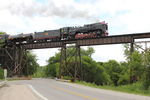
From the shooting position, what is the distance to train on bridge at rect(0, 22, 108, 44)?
36622 millimetres

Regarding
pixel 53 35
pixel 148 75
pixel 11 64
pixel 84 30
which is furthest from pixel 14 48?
pixel 148 75

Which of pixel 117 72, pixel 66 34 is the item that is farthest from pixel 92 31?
pixel 117 72

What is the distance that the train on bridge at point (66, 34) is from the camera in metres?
36.6

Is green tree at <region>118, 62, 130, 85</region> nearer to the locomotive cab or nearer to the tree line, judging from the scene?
the tree line

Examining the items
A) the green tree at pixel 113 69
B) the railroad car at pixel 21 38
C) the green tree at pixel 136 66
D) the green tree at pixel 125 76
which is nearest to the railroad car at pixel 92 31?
the green tree at pixel 125 76

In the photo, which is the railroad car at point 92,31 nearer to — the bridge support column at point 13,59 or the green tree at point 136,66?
the green tree at point 136,66

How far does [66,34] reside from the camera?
41.7 metres

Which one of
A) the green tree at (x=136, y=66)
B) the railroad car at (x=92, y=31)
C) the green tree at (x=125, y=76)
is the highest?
the railroad car at (x=92, y=31)

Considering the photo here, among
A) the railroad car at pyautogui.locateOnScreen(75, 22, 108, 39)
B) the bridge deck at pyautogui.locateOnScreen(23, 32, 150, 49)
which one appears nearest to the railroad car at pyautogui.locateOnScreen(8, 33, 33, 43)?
the bridge deck at pyautogui.locateOnScreen(23, 32, 150, 49)

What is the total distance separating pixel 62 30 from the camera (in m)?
42.3

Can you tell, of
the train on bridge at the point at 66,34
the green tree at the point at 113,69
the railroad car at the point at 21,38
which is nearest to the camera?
the train on bridge at the point at 66,34

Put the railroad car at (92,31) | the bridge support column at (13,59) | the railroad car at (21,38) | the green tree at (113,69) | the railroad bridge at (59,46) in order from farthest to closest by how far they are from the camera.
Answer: the green tree at (113,69) < the railroad car at (21,38) < the bridge support column at (13,59) < the railroad car at (92,31) < the railroad bridge at (59,46)

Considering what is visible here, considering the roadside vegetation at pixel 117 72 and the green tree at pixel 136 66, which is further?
the green tree at pixel 136 66

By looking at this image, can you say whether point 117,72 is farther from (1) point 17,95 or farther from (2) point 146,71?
(1) point 17,95
